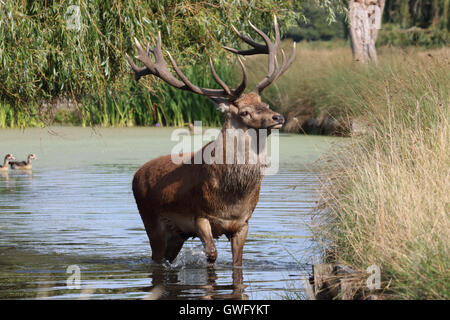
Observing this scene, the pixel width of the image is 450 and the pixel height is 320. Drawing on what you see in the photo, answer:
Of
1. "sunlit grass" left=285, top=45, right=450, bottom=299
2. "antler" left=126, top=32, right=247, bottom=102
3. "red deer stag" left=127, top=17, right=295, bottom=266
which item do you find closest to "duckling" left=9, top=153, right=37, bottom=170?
"sunlit grass" left=285, top=45, right=450, bottom=299

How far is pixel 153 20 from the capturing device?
38.0ft

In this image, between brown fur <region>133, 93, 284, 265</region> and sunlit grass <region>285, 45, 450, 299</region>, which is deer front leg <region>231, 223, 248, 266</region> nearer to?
brown fur <region>133, 93, 284, 265</region>

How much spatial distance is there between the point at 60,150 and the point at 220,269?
45.7 feet

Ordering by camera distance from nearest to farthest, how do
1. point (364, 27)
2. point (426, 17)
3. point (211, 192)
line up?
1. point (211, 192)
2. point (364, 27)
3. point (426, 17)

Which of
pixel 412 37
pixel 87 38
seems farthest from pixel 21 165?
pixel 412 37

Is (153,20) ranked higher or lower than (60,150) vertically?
higher

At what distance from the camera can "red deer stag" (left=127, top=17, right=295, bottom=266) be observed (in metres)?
8.10

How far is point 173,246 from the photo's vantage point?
8938 mm

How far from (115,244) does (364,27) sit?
61.6 feet

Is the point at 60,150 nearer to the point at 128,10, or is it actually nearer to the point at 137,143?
the point at 137,143

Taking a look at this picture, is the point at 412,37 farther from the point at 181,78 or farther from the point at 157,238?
the point at 157,238

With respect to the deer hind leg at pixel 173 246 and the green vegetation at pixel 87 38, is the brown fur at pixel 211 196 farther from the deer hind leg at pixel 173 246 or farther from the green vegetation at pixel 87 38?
the green vegetation at pixel 87 38
